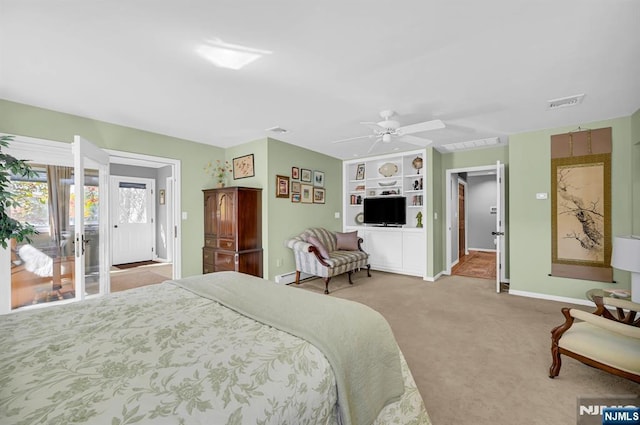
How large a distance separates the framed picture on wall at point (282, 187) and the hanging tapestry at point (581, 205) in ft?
13.2

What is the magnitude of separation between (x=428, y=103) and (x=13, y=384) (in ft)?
11.7

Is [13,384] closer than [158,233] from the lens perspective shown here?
Yes

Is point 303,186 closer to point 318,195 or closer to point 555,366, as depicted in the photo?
point 318,195

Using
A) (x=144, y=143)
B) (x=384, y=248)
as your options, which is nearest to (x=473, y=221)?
(x=384, y=248)

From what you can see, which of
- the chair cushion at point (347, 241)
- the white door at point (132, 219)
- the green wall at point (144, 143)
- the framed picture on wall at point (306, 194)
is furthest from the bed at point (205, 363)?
the white door at point (132, 219)

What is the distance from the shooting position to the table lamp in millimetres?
2095

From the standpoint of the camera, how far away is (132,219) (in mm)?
6574

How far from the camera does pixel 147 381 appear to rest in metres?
0.88

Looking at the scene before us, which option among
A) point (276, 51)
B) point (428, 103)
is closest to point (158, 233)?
point (276, 51)

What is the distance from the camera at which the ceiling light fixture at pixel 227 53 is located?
202cm

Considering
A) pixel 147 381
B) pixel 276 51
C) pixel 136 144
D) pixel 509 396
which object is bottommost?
pixel 509 396

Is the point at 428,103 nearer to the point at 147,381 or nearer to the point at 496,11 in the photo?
the point at 496,11

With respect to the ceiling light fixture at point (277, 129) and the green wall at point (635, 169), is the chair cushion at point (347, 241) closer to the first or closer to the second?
the ceiling light fixture at point (277, 129)

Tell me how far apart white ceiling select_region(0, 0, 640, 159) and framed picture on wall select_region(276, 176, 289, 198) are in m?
1.30
